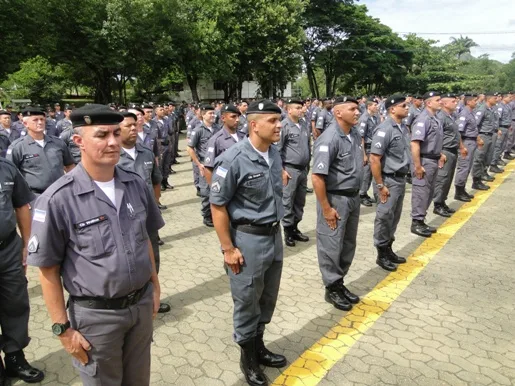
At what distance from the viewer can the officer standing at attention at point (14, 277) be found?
3.00 metres

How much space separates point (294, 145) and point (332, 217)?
2539mm

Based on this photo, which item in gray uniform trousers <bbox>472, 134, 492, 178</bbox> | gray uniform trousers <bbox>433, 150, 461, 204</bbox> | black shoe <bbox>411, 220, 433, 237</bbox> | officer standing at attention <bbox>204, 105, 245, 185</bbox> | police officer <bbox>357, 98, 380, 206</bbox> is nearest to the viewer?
officer standing at attention <bbox>204, 105, 245, 185</bbox>

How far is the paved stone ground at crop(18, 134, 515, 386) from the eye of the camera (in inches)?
126

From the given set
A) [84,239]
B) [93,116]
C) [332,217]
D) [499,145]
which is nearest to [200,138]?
[332,217]

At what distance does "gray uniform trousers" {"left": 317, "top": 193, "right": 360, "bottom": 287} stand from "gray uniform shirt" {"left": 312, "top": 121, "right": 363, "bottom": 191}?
0.50ft

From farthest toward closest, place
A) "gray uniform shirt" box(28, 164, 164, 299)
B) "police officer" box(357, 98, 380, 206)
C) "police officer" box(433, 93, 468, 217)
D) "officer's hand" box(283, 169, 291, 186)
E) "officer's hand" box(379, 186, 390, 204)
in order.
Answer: "police officer" box(357, 98, 380, 206) → "police officer" box(433, 93, 468, 217) → "officer's hand" box(283, 169, 291, 186) → "officer's hand" box(379, 186, 390, 204) → "gray uniform shirt" box(28, 164, 164, 299)

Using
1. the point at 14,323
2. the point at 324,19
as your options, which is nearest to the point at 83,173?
the point at 14,323

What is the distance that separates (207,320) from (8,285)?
5.85ft

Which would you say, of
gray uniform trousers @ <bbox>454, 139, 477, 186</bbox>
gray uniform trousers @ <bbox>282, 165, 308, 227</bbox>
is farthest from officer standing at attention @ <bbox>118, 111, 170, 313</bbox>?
gray uniform trousers @ <bbox>454, 139, 477, 186</bbox>

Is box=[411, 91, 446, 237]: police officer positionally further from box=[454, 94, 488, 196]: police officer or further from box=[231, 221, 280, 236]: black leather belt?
box=[231, 221, 280, 236]: black leather belt

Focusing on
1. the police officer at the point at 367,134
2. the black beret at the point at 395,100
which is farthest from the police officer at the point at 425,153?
the police officer at the point at 367,134

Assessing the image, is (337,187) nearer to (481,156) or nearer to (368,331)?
(368,331)

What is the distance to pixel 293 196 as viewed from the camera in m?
6.34

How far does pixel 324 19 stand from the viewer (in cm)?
3559
